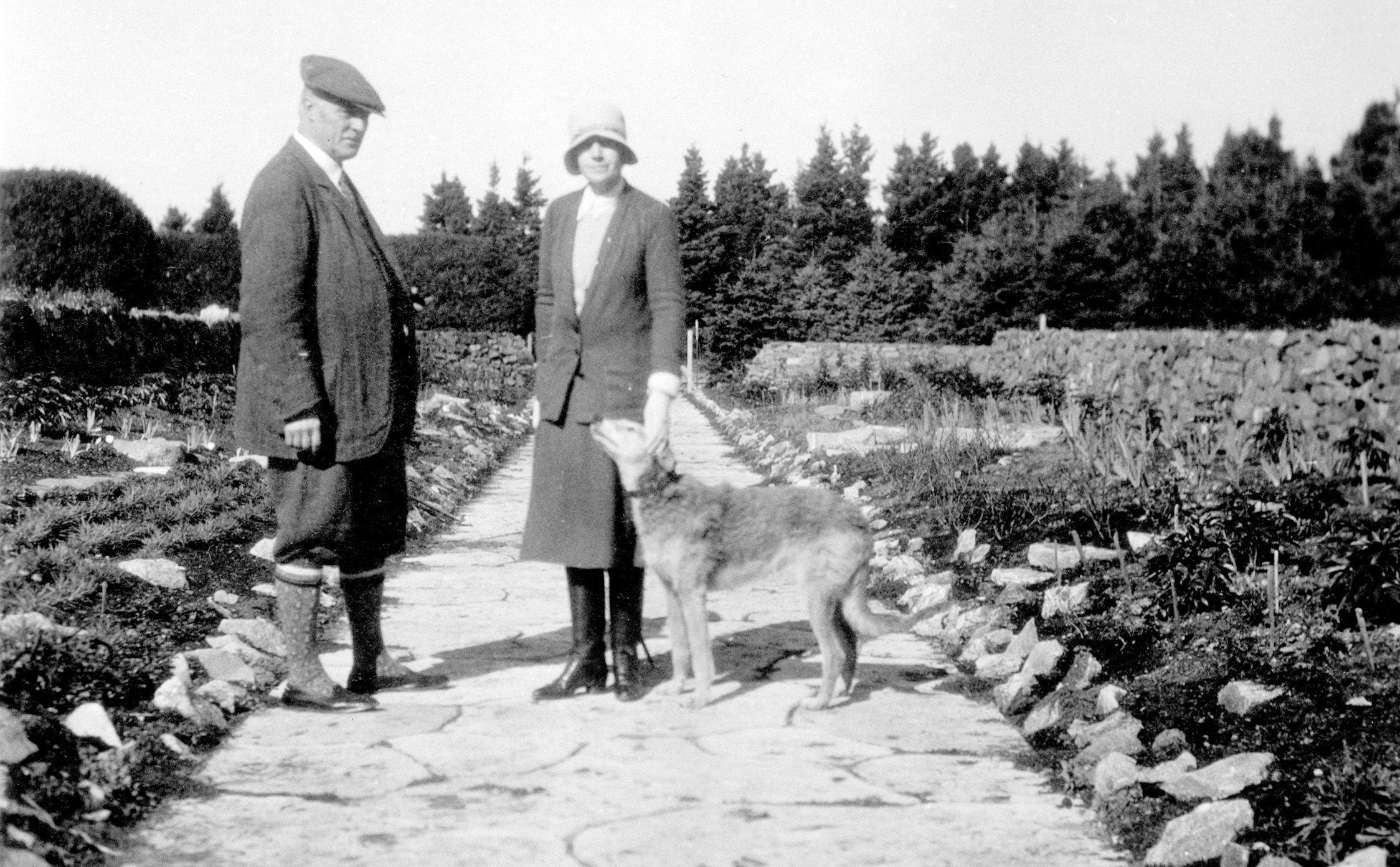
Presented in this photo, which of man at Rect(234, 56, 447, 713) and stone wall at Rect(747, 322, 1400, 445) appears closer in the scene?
man at Rect(234, 56, 447, 713)

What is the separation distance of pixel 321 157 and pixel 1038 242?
3296cm

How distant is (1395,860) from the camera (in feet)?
7.95

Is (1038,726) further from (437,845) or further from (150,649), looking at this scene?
(150,649)

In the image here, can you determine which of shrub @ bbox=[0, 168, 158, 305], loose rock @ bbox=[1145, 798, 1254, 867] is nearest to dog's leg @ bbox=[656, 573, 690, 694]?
loose rock @ bbox=[1145, 798, 1254, 867]

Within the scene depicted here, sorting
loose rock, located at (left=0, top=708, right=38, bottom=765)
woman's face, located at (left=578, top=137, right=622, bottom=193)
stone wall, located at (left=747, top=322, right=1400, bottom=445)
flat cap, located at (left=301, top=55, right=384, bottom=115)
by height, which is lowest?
loose rock, located at (left=0, top=708, right=38, bottom=765)

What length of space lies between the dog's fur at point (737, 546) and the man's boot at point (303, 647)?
109 cm

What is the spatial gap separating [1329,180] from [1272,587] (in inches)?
174

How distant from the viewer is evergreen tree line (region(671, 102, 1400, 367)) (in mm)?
8594

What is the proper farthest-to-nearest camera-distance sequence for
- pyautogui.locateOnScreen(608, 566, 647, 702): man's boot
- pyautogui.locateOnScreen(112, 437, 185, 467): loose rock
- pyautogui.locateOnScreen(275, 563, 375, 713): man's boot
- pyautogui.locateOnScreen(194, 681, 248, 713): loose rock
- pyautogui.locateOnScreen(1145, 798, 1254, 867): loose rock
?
pyautogui.locateOnScreen(112, 437, 185, 467): loose rock < pyautogui.locateOnScreen(608, 566, 647, 702): man's boot < pyautogui.locateOnScreen(275, 563, 375, 713): man's boot < pyautogui.locateOnScreen(194, 681, 248, 713): loose rock < pyautogui.locateOnScreen(1145, 798, 1254, 867): loose rock

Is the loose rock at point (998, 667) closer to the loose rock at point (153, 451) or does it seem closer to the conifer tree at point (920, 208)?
the loose rock at point (153, 451)

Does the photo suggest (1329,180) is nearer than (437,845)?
No

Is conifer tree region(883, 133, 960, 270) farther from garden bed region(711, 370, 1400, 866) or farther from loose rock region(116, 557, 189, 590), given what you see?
loose rock region(116, 557, 189, 590)

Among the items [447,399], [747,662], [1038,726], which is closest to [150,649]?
[747,662]

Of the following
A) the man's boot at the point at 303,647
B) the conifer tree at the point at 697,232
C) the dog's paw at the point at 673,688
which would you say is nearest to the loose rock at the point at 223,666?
the man's boot at the point at 303,647
